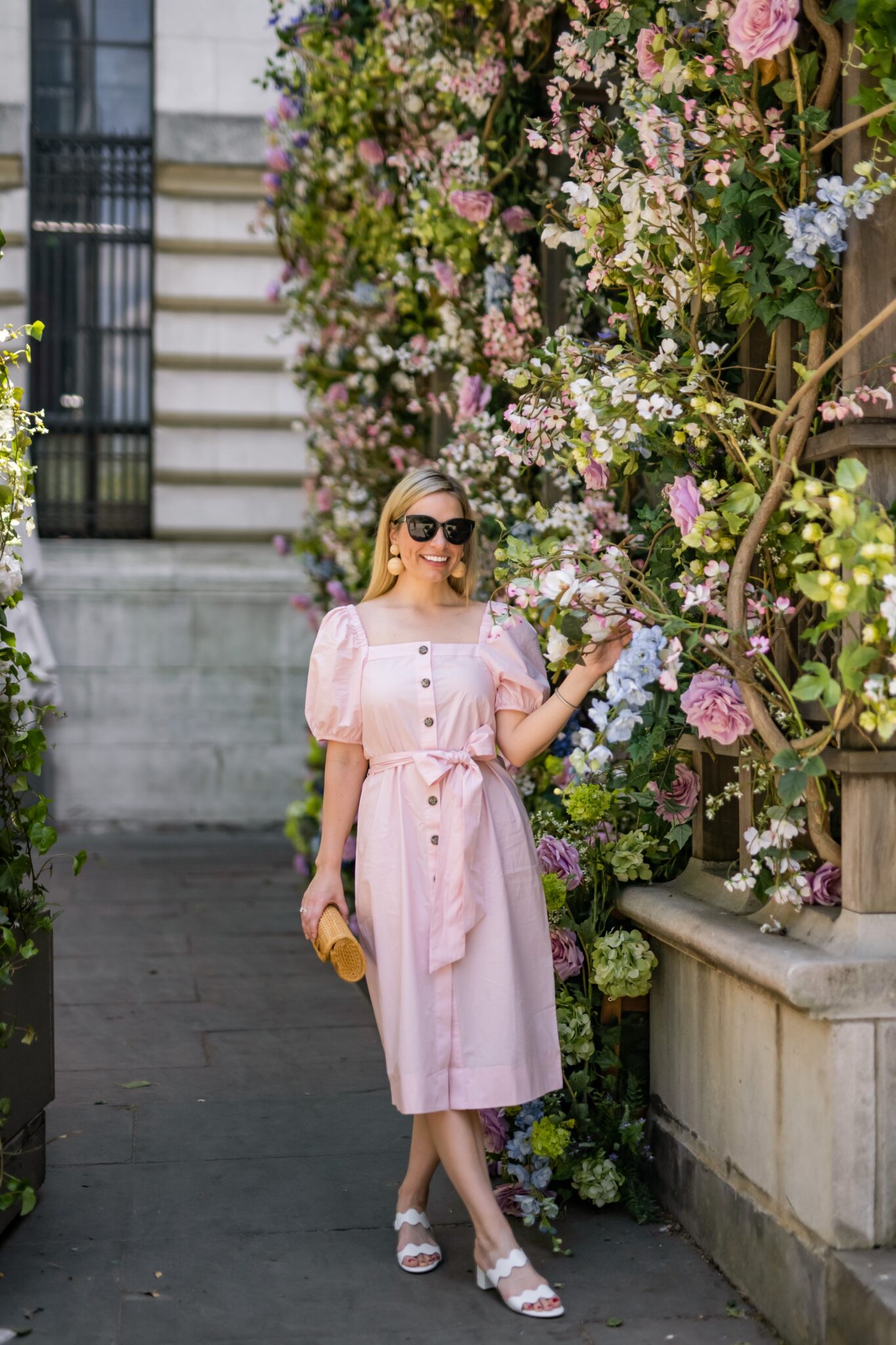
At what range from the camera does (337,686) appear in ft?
11.9

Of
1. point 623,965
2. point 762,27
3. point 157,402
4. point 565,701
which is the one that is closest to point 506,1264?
point 623,965

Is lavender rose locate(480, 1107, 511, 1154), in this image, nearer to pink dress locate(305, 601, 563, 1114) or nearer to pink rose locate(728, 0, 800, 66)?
pink dress locate(305, 601, 563, 1114)

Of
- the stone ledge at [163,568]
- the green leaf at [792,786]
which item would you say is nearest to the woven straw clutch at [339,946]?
the green leaf at [792,786]

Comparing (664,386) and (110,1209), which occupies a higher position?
(664,386)

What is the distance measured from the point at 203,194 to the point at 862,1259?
1021cm

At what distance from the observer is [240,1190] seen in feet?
13.4

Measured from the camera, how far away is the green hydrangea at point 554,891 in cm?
397

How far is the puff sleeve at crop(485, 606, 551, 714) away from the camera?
361 centimetres

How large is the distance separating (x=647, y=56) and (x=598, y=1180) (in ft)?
9.19

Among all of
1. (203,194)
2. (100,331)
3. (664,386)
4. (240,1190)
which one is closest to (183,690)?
(100,331)

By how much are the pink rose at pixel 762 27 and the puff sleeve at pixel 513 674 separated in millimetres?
1352

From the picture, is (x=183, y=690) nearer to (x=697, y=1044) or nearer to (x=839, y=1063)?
(x=697, y=1044)

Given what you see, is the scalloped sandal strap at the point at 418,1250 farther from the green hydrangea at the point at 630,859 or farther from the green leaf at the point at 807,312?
the green leaf at the point at 807,312

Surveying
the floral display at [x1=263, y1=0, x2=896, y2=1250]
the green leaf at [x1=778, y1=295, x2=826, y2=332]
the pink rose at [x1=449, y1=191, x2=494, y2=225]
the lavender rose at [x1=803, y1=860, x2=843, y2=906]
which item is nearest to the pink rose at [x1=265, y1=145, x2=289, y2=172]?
the pink rose at [x1=449, y1=191, x2=494, y2=225]
